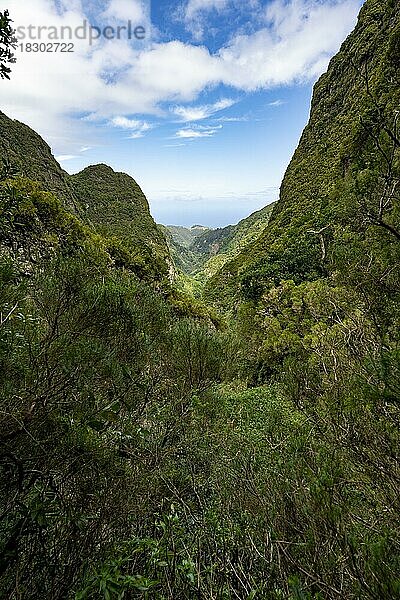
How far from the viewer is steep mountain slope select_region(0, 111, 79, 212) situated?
107 ft

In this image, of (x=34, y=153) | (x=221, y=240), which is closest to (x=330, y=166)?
(x=34, y=153)

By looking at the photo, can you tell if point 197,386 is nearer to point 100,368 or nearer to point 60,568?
point 100,368

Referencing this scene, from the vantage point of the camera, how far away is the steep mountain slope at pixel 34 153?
1286 inches

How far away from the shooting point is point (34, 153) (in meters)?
36.5

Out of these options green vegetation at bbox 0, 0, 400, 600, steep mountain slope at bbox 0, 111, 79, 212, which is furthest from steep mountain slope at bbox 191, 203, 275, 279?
green vegetation at bbox 0, 0, 400, 600

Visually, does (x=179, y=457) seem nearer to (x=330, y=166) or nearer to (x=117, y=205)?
(x=330, y=166)

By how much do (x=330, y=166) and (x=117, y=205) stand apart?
3210 cm

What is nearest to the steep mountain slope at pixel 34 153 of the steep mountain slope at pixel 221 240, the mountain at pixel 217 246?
the mountain at pixel 217 246

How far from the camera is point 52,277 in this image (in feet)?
12.8

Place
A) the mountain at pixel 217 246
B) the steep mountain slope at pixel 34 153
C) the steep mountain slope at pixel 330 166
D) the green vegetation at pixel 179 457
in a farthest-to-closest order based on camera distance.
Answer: the mountain at pixel 217 246 < the steep mountain slope at pixel 34 153 < the steep mountain slope at pixel 330 166 < the green vegetation at pixel 179 457

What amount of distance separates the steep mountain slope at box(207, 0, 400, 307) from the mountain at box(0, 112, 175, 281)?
728 cm

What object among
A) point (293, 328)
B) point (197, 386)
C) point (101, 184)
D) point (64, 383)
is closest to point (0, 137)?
point (101, 184)

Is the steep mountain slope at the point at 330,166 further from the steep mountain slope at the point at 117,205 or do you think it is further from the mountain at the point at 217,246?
the mountain at the point at 217,246

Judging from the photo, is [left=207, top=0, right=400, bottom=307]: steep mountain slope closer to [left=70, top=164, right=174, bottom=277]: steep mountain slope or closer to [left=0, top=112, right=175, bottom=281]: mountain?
[left=0, top=112, right=175, bottom=281]: mountain
